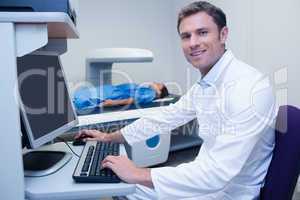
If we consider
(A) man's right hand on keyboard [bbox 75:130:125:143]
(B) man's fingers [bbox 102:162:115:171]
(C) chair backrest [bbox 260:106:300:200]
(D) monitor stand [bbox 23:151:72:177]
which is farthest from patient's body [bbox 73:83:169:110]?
(C) chair backrest [bbox 260:106:300:200]

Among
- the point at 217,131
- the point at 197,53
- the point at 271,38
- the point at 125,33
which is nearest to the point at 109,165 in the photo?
the point at 217,131

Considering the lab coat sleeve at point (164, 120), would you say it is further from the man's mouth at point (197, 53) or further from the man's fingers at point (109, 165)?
the man's fingers at point (109, 165)

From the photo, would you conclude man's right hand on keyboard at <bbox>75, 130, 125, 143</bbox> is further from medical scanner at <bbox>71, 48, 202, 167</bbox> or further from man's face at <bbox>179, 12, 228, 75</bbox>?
man's face at <bbox>179, 12, 228, 75</bbox>

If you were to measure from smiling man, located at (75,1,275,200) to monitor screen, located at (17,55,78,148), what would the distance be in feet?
0.78

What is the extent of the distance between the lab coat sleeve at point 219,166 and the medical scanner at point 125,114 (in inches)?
22.0

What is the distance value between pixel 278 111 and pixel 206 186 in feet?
1.29

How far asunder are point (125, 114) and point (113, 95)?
0.80 feet

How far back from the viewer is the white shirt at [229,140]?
96 cm

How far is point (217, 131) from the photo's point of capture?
1.20m

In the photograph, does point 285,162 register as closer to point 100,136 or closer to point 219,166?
point 219,166

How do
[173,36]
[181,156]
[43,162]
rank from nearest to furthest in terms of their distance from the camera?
[43,162]
[181,156]
[173,36]

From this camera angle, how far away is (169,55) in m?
2.72

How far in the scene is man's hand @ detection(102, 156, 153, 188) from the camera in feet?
2.95

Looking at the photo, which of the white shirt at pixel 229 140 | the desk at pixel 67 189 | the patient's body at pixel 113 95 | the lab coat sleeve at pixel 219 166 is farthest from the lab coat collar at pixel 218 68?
the patient's body at pixel 113 95
